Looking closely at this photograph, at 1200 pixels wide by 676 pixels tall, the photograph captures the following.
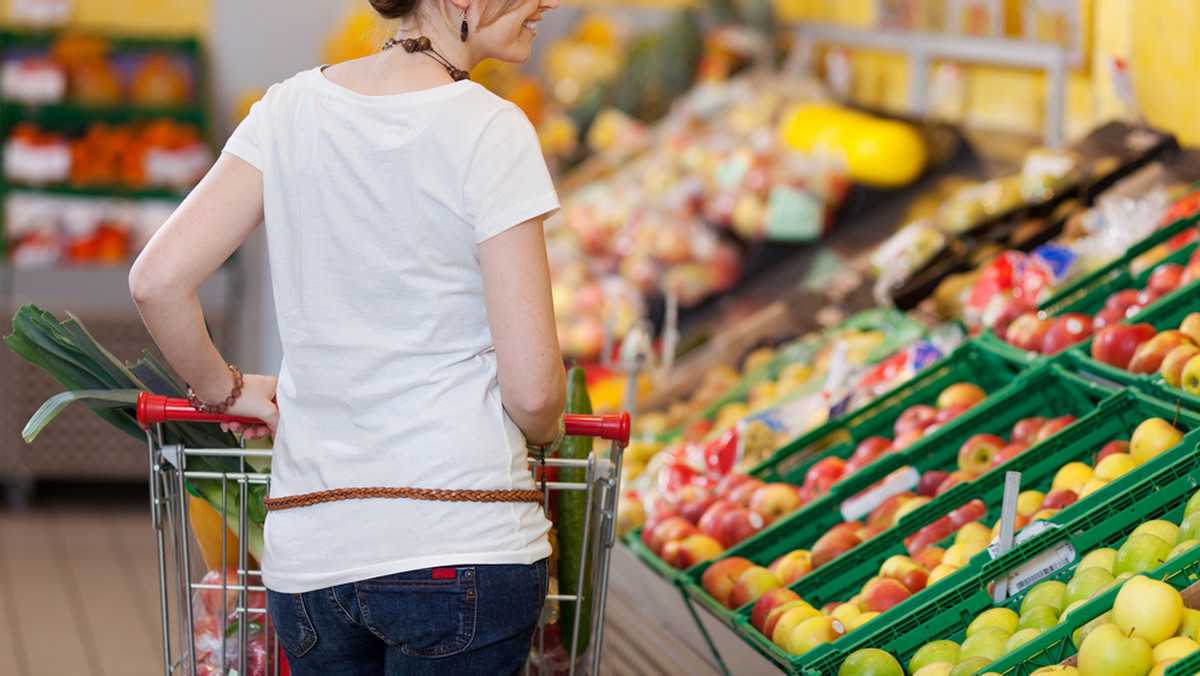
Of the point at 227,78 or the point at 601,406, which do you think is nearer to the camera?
the point at 601,406

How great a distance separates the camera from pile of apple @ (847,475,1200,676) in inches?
55.1

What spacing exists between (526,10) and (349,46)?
4.18 metres

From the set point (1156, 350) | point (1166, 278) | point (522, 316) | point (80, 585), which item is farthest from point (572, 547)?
point (80, 585)

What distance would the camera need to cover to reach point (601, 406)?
11.6 feet

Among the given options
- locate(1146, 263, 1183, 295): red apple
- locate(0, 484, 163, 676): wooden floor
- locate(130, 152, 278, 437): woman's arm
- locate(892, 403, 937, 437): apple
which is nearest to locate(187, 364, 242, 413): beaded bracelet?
locate(130, 152, 278, 437): woman's arm

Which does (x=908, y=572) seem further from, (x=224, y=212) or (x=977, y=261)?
(x=977, y=261)

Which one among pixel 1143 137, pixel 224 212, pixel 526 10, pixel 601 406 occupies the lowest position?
pixel 601 406

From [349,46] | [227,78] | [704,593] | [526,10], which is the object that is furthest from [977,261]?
[227,78]

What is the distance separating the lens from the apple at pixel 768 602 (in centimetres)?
198

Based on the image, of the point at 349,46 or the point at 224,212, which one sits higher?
the point at 224,212

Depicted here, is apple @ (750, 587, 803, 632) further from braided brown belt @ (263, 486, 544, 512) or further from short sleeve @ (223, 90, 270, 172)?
short sleeve @ (223, 90, 270, 172)

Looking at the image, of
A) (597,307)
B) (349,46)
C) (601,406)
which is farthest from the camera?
(349,46)

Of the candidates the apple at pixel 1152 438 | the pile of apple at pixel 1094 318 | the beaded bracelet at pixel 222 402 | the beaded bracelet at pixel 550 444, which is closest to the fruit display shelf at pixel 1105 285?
the pile of apple at pixel 1094 318

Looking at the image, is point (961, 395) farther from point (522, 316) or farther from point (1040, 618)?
point (522, 316)
